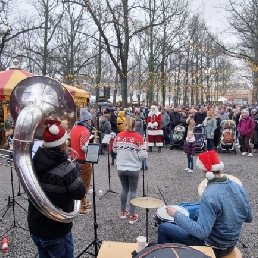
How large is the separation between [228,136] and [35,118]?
29.9 ft

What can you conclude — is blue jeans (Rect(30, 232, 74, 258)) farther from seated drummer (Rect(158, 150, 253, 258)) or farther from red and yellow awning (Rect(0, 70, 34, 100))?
red and yellow awning (Rect(0, 70, 34, 100))

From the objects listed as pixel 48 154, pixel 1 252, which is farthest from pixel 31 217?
pixel 1 252

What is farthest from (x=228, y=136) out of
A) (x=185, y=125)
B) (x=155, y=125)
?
(x=155, y=125)

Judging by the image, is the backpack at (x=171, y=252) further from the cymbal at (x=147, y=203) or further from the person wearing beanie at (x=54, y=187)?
the cymbal at (x=147, y=203)

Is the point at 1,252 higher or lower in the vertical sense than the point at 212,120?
lower

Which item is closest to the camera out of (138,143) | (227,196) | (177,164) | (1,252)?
(227,196)

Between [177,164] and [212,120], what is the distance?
2334 mm

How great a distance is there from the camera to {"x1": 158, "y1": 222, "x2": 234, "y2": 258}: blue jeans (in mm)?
3143

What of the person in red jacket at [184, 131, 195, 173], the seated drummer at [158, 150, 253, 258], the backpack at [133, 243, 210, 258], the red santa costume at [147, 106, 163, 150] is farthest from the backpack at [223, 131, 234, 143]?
the backpack at [133, 243, 210, 258]

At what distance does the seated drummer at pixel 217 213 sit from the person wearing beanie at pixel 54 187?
108cm

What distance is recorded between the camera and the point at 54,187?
8.61ft

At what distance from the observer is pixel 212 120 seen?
10781mm

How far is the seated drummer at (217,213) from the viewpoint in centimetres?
288

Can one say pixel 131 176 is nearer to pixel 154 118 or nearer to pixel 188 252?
pixel 188 252
